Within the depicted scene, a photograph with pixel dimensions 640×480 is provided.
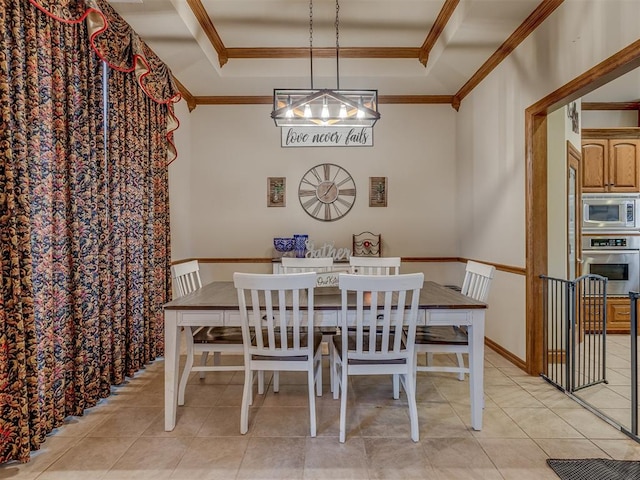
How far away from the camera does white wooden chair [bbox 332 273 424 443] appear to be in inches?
76.4

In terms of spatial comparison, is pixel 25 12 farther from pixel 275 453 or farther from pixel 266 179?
pixel 266 179

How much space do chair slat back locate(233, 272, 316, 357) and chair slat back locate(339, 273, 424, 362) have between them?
0.21 m

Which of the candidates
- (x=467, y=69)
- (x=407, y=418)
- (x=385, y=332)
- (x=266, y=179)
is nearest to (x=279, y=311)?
(x=385, y=332)

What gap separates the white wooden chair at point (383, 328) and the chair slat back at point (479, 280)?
686 mm

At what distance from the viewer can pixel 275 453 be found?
1986mm

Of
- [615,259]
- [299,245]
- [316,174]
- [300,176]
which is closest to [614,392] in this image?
[615,259]

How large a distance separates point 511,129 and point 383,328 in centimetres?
243

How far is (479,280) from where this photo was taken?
2.67 meters

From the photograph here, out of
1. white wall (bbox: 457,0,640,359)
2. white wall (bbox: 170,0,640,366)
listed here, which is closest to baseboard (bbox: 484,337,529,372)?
white wall (bbox: 457,0,640,359)

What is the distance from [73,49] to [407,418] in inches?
123

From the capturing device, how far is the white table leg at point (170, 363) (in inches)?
85.1

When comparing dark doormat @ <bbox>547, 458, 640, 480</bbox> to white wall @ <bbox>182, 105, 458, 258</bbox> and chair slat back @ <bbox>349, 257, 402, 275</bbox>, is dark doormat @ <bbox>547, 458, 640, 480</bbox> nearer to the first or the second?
chair slat back @ <bbox>349, 257, 402, 275</bbox>

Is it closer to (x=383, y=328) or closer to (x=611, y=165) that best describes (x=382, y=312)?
(x=383, y=328)

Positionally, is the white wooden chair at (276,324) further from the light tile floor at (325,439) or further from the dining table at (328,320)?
the light tile floor at (325,439)
